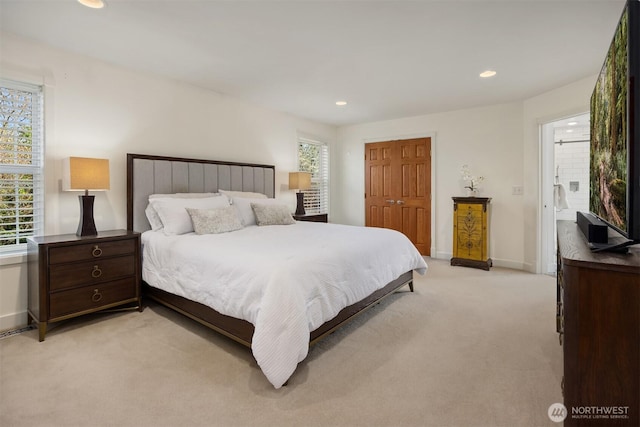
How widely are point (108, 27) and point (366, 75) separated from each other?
2310 mm

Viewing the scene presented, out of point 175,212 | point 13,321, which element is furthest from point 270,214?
point 13,321

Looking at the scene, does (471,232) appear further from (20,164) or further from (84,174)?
(20,164)

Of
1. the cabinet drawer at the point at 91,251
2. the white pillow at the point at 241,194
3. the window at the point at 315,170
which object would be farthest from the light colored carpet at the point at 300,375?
the window at the point at 315,170

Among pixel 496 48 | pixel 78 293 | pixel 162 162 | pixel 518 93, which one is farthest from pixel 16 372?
pixel 518 93

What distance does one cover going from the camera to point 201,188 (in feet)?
12.5

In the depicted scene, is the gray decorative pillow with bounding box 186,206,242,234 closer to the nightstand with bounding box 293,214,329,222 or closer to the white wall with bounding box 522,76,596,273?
the nightstand with bounding box 293,214,329,222

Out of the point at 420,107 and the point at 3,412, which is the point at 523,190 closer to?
the point at 420,107

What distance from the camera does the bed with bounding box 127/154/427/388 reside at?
1.84m

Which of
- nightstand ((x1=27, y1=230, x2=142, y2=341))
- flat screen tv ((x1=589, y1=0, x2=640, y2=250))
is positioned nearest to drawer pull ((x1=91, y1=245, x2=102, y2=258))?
nightstand ((x1=27, y1=230, x2=142, y2=341))

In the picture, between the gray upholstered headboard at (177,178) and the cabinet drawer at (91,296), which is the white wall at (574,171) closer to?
the gray upholstered headboard at (177,178)

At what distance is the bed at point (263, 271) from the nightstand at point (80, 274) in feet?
0.50

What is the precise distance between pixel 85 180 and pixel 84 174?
5 centimetres

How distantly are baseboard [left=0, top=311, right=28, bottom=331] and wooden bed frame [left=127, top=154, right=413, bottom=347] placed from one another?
871 mm

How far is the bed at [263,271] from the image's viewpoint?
184 centimetres
